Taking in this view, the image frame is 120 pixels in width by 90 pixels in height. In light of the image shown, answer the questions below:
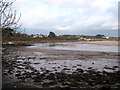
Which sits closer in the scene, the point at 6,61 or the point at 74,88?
the point at 74,88

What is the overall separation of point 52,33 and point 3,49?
98009mm

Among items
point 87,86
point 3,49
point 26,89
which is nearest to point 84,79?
point 87,86

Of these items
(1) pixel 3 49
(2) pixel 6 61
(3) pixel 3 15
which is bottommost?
(2) pixel 6 61

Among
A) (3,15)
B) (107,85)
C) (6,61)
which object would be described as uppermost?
(3,15)

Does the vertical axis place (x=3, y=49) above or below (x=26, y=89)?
above

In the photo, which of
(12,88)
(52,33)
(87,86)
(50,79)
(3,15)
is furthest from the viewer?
(52,33)

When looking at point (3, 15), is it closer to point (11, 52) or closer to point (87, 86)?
point (11, 52)

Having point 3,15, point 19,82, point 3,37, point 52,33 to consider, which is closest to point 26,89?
point 19,82

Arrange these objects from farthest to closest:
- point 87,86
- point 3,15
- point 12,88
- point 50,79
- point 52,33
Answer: point 52,33 → point 50,79 → point 87,86 → point 12,88 → point 3,15

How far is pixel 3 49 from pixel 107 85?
5061 millimetres

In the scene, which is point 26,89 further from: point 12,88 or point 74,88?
point 74,88

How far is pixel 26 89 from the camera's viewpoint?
627 cm

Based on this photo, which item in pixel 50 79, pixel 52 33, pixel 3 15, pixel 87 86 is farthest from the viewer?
pixel 52 33

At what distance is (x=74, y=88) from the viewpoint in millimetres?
6527
